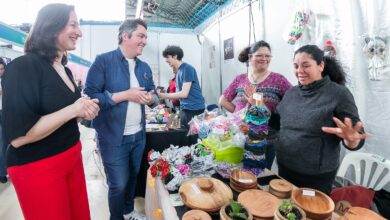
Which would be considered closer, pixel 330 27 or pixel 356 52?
pixel 356 52

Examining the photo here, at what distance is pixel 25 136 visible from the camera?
0.91 metres

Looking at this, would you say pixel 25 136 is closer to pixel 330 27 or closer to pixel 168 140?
pixel 168 140

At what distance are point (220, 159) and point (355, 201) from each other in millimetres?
827

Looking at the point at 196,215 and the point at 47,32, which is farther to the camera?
the point at 47,32

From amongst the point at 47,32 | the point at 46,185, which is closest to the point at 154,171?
the point at 46,185

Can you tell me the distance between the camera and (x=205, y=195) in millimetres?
898

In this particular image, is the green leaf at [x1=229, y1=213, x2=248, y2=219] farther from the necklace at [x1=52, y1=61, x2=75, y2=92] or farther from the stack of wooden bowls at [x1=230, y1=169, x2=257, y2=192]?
the necklace at [x1=52, y1=61, x2=75, y2=92]

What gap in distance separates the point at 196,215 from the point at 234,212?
124 mm

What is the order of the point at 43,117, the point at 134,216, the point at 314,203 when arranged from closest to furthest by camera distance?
the point at 314,203, the point at 43,117, the point at 134,216

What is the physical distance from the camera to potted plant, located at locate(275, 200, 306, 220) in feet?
2.28

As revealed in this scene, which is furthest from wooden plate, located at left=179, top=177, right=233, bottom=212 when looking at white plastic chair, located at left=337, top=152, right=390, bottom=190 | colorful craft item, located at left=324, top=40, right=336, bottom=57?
colorful craft item, located at left=324, top=40, right=336, bottom=57

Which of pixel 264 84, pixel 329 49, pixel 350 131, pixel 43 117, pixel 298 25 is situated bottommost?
pixel 350 131

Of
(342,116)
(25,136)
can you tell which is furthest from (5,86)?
(342,116)

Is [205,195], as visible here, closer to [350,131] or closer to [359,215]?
[359,215]
